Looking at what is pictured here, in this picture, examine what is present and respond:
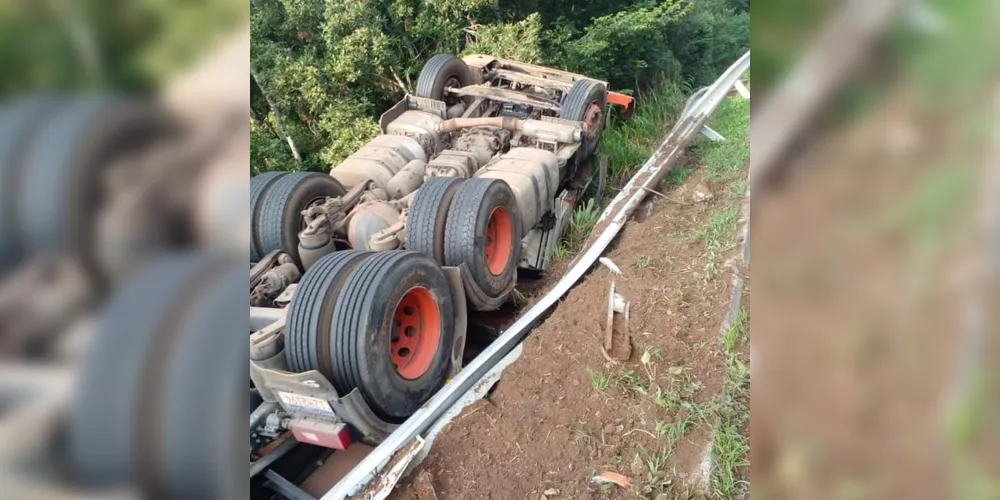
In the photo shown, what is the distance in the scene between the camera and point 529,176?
5.35 meters

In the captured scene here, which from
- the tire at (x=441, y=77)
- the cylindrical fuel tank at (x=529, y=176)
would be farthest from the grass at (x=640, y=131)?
the cylindrical fuel tank at (x=529, y=176)

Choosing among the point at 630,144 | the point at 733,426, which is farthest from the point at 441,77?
the point at 733,426

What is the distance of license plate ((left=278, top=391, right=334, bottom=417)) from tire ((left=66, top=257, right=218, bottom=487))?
2667mm

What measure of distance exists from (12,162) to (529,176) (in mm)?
4918

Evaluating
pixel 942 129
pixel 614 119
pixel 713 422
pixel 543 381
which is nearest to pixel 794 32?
pixel 942 129

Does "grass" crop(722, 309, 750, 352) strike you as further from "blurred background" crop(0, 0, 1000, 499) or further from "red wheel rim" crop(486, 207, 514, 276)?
"blurred background" crop(0, 0, 1000, 499)

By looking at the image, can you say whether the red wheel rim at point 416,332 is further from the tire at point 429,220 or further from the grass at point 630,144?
the grass at point 630,144

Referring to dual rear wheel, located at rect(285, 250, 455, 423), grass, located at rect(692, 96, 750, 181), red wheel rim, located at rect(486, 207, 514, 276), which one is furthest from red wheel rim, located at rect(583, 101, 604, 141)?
dual rear wheel, located at rect(285, 250, 455, 423)

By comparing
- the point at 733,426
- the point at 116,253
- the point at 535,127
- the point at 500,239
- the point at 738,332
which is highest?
the point at 116,253

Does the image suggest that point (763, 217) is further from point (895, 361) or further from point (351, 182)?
point (351, 182)

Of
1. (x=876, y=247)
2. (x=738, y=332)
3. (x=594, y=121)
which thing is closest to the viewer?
(x=876, y=247)

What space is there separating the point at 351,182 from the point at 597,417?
117 inches

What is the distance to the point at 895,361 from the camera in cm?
68

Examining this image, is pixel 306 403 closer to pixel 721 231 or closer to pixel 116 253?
pixel 116 253
